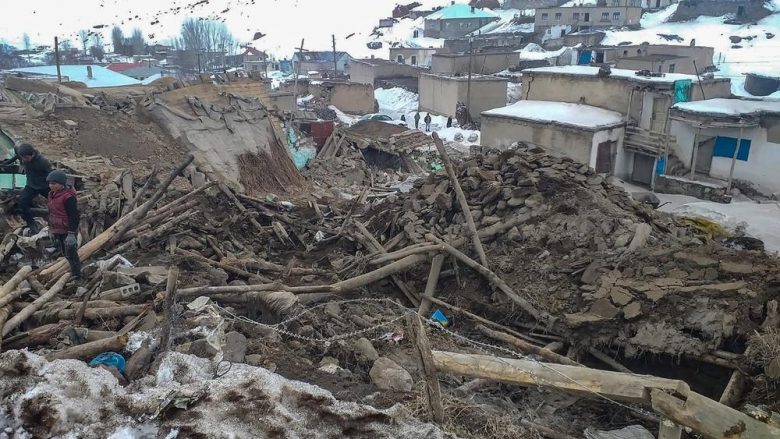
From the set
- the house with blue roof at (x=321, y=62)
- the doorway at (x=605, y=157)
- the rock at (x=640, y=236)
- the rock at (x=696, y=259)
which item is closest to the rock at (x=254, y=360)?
the rock at (x=640, y=236)

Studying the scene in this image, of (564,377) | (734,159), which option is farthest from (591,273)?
(734,159)

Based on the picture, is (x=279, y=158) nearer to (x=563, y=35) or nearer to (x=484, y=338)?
(x=484, y=338)

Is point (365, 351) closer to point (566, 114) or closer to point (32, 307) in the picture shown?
point (32, 307)

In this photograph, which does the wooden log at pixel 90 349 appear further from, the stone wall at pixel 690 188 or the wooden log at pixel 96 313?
the stone wall at pixel 690 188

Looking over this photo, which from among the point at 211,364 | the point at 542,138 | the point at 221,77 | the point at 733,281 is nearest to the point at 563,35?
the point at 542,138

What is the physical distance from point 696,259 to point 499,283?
2.59 metres

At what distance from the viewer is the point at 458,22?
68125 millimetres

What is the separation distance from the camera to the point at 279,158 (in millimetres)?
17609

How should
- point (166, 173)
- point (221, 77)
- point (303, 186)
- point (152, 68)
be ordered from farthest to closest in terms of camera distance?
point (152, 68), point (221, 77), point (303, 186), point (166, 173)

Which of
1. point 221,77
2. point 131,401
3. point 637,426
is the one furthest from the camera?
point 221,77

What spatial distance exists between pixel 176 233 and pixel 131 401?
5.12 m

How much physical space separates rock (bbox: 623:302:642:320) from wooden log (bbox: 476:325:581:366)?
116cm

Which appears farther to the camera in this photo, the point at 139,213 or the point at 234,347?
the point at 139,213

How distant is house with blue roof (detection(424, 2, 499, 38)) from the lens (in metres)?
67.9
